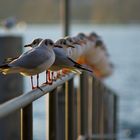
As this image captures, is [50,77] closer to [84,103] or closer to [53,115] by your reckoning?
[53,115]

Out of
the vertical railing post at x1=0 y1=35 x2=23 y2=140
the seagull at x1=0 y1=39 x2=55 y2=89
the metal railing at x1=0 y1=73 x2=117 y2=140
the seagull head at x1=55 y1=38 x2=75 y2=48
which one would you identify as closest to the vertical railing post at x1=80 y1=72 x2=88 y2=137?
the metal railing at x1=0 y1=73 x2=117 y2=140

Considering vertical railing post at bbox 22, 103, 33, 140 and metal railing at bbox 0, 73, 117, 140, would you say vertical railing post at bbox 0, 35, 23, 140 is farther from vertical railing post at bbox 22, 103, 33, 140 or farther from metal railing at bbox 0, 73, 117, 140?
vertical railing post at bbox 22, 103, 33, 140

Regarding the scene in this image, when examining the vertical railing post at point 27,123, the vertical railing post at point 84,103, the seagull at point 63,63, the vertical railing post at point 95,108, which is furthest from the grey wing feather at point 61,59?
the vertical railing post at point 95,108

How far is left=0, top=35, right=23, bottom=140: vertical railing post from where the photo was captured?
8938mm

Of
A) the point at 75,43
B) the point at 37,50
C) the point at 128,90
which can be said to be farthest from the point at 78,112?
the point at 128,90

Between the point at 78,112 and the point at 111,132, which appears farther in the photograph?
the point at 111,132

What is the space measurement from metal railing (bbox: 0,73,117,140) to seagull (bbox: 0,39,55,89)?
0.10 metres

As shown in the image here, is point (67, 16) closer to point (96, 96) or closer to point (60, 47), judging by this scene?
point (96, 96)

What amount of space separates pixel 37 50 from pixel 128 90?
22.5m

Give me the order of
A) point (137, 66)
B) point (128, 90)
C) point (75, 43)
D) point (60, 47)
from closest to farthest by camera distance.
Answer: point (60, 47)
point (75, 43)
point (128, 90)
point (137, 66)

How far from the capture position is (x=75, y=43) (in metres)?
4.34

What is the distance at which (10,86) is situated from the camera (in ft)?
31.6

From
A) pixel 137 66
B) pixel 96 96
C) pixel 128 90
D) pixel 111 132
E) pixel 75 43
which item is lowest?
pixel 137 66

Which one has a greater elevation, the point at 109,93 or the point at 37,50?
the point at 37,50
